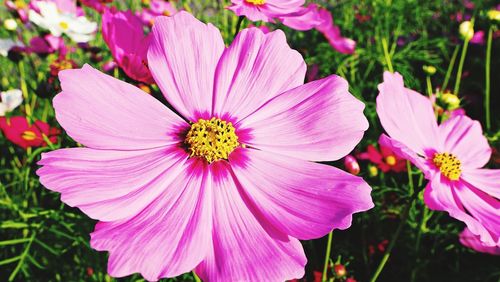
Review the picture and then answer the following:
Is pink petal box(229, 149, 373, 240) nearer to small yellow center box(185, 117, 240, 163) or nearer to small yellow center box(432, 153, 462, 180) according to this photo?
small yellow center box(185, 117, 240, 163)

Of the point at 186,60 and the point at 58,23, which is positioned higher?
the point at 186,60

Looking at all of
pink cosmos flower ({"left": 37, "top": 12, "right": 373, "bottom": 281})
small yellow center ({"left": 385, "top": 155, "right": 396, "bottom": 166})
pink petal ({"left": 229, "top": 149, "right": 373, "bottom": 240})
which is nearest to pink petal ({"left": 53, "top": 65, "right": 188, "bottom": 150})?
pink cosmos flower ({"left": 37, "top": 12, "right": 373, "bottom": 281})

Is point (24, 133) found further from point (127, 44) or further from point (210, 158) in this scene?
point (210, 158)

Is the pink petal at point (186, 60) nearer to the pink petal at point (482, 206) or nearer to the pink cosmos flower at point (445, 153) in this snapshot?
the pink cosmos flower at point (445, 153)

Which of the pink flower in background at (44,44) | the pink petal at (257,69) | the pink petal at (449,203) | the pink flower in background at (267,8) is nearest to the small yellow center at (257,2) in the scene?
the pink flower in background at (267,8)

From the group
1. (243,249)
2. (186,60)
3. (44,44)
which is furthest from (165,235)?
(44,44)
